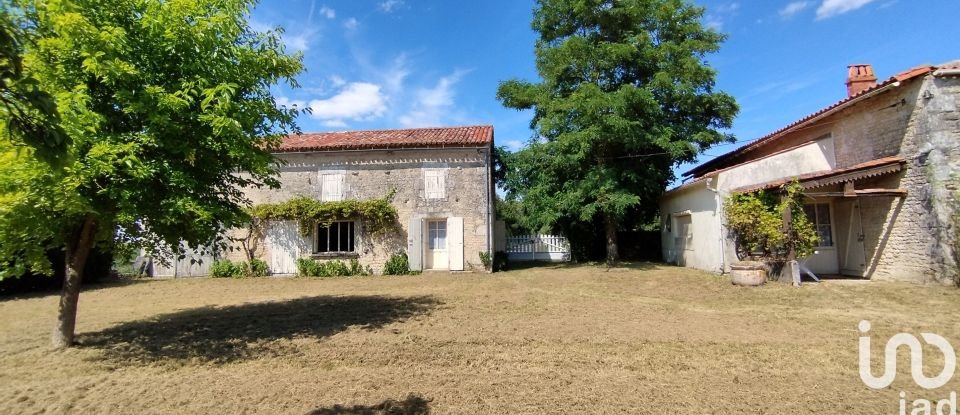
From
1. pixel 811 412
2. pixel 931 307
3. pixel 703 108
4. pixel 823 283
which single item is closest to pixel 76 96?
pixel 811 412

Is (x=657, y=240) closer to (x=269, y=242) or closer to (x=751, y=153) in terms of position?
(x=751, y=153)

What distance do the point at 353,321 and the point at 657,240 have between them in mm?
14934

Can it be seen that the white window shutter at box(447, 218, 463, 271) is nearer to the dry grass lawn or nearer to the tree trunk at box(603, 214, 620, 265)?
the tree trunk at box(603, 214, 620, 265)

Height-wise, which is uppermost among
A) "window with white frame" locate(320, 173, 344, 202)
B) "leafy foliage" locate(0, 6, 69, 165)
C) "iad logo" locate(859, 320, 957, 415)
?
"window with white frame" locate(320, 173, 344, 202)

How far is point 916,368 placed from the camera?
434cm

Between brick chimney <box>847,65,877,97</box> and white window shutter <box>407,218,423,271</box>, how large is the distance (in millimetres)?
13042

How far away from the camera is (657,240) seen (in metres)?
18.7

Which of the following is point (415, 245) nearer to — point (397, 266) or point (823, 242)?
point (397, 266)

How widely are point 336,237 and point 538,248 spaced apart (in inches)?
372

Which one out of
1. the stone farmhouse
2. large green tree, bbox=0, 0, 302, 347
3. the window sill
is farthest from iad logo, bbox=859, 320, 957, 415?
the window sill

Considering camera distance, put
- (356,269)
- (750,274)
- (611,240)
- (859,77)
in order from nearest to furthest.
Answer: (750,274), (859,77), (356,269), (611,240)

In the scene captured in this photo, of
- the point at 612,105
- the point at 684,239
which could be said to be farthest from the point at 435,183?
the point at 684,239

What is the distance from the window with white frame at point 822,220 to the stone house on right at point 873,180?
0.07 ft

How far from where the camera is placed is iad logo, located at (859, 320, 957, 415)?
138 inches
